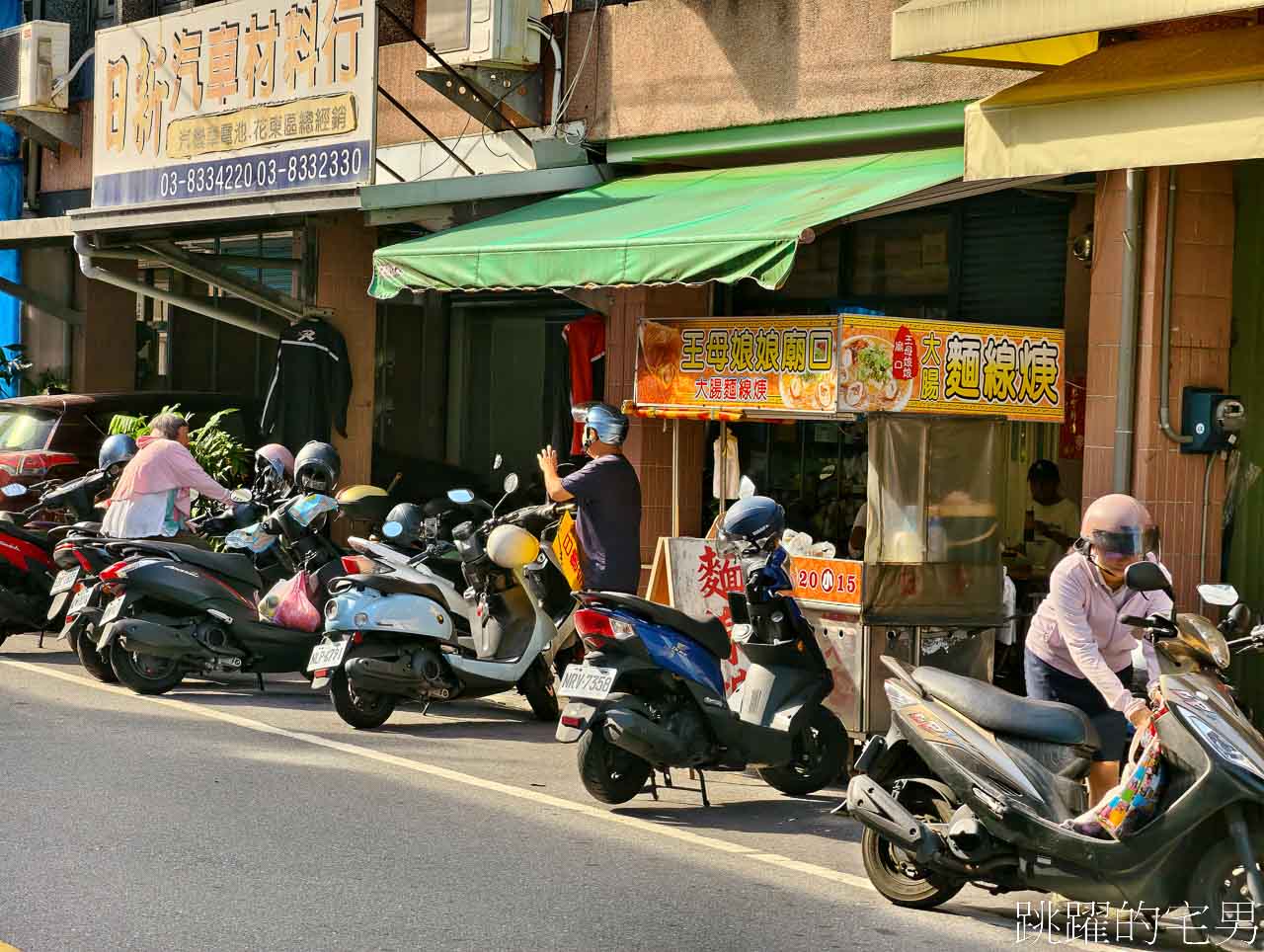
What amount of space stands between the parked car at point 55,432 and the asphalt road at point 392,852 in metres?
4.56

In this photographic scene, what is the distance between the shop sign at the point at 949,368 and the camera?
9.88m

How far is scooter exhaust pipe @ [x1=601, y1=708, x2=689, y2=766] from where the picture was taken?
28.3 ft

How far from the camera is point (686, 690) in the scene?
8.86 meters

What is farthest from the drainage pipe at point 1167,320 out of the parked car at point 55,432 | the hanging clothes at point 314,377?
the hanging clothes at point 314,377

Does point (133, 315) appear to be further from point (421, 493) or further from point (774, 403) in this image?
point (774, 403)

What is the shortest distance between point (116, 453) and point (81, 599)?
1716 millimetres

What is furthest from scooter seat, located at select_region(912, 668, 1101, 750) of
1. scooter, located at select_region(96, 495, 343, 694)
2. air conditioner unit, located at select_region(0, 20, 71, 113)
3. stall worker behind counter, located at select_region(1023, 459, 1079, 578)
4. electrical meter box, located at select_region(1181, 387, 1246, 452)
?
air conditioner unit, located at select_region(0, 20, 71, 113)

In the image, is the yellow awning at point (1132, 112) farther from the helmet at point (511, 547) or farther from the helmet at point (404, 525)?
the helmet at point (404, 525)

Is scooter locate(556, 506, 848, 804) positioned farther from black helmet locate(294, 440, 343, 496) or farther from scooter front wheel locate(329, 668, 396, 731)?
black helmet locate(294, 440, 343, 496)

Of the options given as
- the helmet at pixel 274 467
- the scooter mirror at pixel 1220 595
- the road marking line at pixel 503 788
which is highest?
the helmet at pixel 274 467

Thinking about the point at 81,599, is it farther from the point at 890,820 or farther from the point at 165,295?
the point at 890,820

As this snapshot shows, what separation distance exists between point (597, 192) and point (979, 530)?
184 inches

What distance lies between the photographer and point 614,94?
14.3 m

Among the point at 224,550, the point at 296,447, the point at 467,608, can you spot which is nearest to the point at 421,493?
the point at 296,447
